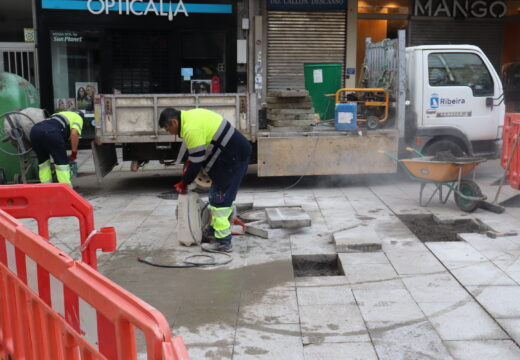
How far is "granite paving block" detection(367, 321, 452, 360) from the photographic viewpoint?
3686mm

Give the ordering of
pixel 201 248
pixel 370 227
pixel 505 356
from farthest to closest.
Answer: pixel 370 227 → pixel 201 248 → pixel 505 356

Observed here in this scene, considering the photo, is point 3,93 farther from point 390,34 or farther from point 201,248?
point 390,34

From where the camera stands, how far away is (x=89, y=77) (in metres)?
14.0

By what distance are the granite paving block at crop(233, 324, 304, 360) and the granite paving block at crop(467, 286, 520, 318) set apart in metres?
1.52

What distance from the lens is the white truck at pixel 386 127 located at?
8914 mm

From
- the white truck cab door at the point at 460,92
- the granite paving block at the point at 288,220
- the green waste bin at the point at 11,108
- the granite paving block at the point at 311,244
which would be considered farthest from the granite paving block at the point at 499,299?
the green waste bin at the point at 11,108

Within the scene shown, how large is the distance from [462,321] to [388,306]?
0.57m

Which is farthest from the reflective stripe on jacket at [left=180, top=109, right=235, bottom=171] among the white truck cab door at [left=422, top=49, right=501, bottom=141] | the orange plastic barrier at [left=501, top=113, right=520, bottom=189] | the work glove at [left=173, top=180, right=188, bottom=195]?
the white truck cab door at [left=422, top=49, right=501, bottom=141]

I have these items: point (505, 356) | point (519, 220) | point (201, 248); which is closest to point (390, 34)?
point (519, 220)

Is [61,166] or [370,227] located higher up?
[61,166]

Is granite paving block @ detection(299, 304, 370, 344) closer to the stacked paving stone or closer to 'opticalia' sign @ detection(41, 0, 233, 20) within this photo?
the stacked paving stone

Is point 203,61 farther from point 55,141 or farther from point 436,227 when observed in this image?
point 436,227

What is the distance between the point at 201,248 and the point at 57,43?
9.33m

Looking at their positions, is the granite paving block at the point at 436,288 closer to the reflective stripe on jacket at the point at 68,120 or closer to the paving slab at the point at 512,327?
the paving slab at the point at 512,327
